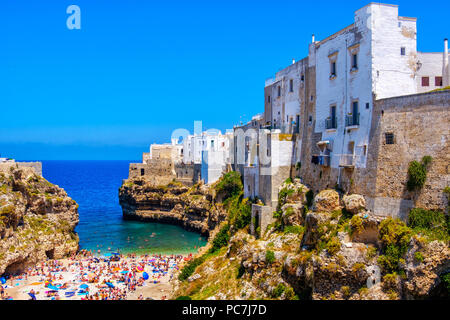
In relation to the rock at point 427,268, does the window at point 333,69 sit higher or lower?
higher

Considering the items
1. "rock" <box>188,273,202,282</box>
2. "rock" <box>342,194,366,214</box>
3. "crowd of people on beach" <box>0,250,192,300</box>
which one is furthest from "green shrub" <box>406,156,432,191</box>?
"crowd of people on beach" <box>0,250,192,300</box>

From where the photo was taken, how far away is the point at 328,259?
66.1ft

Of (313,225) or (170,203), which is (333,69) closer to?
(313,225)

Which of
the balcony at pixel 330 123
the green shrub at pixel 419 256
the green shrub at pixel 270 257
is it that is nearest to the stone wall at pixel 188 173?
the balcony at pixel 330 123

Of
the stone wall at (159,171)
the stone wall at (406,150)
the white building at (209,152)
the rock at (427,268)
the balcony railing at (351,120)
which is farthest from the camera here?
the stone wall at (159,171)

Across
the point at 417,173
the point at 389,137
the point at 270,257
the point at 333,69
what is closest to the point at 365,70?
the point at 333,69

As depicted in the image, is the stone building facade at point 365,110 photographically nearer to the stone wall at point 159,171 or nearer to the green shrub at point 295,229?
the green shrub at point 295,229

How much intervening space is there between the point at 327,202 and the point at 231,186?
823 inches

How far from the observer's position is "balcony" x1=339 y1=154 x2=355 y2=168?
23.7 metres

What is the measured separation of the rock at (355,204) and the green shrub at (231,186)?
2061 cm

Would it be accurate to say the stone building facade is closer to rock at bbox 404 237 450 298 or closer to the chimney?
the chimney

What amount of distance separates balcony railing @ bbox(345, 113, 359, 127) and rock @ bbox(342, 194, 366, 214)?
4257 millimetres

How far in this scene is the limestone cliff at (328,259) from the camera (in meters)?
17.4
